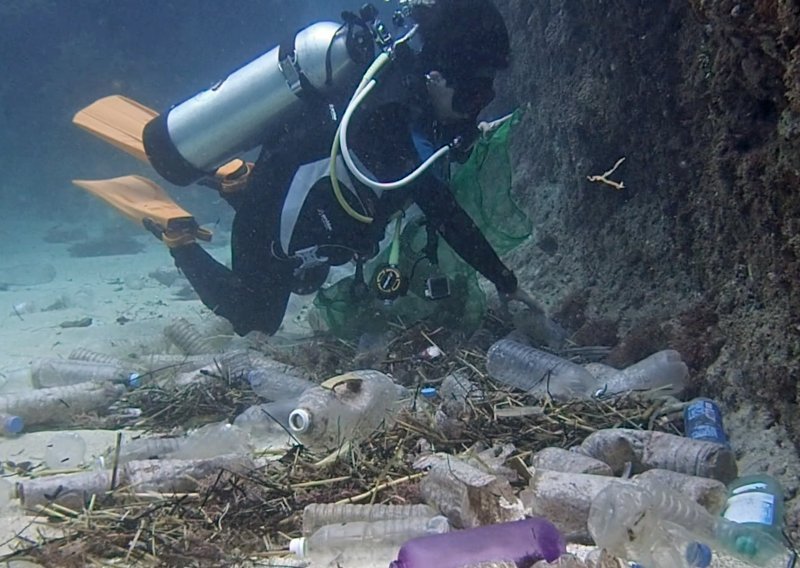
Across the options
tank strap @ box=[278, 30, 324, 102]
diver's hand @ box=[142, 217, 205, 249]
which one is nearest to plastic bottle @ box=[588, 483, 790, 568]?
tank strap @ box=[278, 30, 324, 102]

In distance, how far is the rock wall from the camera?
257 centimetres

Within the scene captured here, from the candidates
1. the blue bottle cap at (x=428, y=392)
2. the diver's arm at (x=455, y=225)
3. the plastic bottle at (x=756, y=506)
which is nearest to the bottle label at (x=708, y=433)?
the plastic bottle at (x=756, y=506)

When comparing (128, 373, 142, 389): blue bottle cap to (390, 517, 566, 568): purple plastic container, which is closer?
(390, 517, 566, 568): purple plastic container

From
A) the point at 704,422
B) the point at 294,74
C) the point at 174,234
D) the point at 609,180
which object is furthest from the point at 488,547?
the point at 174,234

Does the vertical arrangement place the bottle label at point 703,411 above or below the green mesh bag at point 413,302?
below

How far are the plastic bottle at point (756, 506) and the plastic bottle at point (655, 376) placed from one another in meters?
1.09

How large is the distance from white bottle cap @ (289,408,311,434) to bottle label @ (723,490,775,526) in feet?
5.74

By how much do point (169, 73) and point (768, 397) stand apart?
67.0 ft

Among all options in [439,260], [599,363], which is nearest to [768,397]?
[599,363]

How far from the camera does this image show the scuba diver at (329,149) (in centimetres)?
445

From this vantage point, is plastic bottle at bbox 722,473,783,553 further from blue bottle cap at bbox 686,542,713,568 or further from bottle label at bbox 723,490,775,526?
blue bottle cap at bbox 686,542,713,568

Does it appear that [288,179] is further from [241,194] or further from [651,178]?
[651,178]

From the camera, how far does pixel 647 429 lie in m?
3.06

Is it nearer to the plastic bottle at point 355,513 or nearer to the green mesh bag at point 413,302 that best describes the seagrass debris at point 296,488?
the plastic bottle at point 355,513
